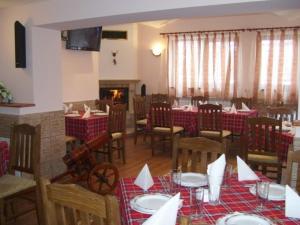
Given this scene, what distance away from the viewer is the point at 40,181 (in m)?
1.54

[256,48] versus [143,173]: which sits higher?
[256,48]

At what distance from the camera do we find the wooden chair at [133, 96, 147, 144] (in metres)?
6.46

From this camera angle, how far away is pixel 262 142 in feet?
12.9

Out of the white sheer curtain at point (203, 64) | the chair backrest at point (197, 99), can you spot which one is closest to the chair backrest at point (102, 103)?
the chair backrest at point (197, 99)

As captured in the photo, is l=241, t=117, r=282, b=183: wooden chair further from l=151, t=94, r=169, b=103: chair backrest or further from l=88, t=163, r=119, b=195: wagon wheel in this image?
l=151, t=94, r=169, b=103: chair backrest

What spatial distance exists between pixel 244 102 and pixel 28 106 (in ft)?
13.5

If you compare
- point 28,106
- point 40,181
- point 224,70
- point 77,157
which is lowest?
point 77,157

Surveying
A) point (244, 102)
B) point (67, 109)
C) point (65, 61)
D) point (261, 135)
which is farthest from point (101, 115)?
point (244, 102)

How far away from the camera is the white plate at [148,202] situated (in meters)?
1.70

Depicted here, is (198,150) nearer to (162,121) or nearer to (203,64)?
(162,121)

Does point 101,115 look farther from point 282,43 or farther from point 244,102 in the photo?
point 282,43

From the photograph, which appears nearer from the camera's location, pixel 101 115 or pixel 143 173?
pixel 143 173

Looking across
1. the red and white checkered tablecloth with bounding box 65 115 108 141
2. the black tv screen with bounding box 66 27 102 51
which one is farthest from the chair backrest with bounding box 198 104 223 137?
the black tv screen with bounding box 66 27 102 51

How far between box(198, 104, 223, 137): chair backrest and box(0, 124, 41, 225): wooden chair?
2.90 meters
